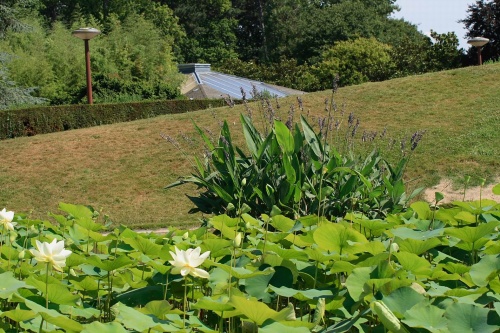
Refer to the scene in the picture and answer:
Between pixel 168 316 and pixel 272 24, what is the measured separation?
51192mm

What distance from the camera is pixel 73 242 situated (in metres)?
3.23

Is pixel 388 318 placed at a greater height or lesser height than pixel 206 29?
lesser

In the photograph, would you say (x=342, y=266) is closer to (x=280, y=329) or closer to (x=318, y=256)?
(x=318, y=256)

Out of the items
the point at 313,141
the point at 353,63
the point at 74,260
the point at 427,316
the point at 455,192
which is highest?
the point at 427,316

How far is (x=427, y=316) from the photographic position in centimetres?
177

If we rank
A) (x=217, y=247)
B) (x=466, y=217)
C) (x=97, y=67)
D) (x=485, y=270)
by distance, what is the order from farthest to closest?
(x=97, y=67) → (x=466, y=217) → (x=217, y=247) → (x=485, y=270)

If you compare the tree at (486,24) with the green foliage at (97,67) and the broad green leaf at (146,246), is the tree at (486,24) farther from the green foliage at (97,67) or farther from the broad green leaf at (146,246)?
the broad green leaf at (146,246)

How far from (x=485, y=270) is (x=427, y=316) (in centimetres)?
53

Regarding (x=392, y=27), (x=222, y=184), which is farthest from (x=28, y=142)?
(x=392, y=27)

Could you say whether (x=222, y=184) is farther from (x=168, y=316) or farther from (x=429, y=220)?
(x=168, y=316)

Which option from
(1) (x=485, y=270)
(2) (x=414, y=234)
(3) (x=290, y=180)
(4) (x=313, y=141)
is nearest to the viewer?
(1) (x=485, y=270)

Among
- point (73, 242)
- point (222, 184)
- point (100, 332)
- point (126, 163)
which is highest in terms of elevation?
point (100, 332)

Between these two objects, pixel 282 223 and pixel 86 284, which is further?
pixel 282 223

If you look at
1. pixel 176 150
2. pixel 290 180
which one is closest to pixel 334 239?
pixel 290 180
